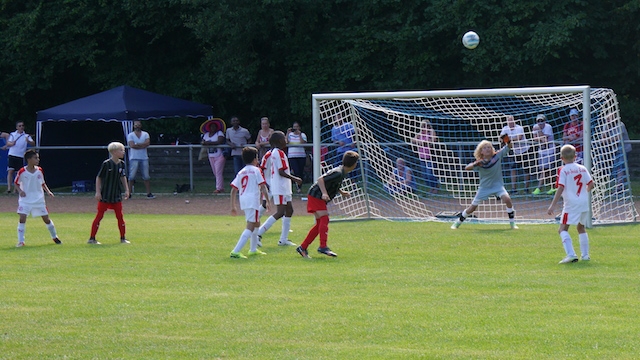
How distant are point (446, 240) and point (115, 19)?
1707cm

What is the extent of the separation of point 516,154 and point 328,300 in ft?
31.7

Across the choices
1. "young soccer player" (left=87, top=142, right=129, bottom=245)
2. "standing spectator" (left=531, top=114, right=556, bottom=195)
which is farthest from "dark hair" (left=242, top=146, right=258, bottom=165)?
"standing spectator" (left=531, top=114, right=556, bottom=195)

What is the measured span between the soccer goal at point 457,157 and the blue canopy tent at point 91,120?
270 inches

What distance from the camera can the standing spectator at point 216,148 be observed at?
22.8 metres

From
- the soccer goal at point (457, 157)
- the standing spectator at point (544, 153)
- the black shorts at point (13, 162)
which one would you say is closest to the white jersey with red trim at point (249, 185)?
the soccer goal at point (457, 157)

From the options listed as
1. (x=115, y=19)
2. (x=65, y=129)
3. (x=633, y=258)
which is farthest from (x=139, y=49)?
(x=633, y=258)

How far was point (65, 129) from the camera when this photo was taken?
26406mm

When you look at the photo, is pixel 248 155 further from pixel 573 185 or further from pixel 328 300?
pixel 573 185

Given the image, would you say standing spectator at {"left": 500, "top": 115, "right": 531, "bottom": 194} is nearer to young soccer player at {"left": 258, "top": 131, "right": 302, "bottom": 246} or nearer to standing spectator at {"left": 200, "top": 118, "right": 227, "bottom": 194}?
young soccer player at {"left": 258, "top": 131, "right": 302, "bottom": 246}

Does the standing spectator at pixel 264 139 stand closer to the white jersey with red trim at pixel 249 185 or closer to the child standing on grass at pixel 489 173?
the child standing on grass at pixel 489 173

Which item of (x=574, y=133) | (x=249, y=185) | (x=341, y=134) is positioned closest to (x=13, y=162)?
(x=341, y=134)

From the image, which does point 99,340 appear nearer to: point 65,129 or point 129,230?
point 129,230

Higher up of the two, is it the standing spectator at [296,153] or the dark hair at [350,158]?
the dark hair at [350,158]

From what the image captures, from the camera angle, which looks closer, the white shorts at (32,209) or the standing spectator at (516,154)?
the white shorts at (32,209)
